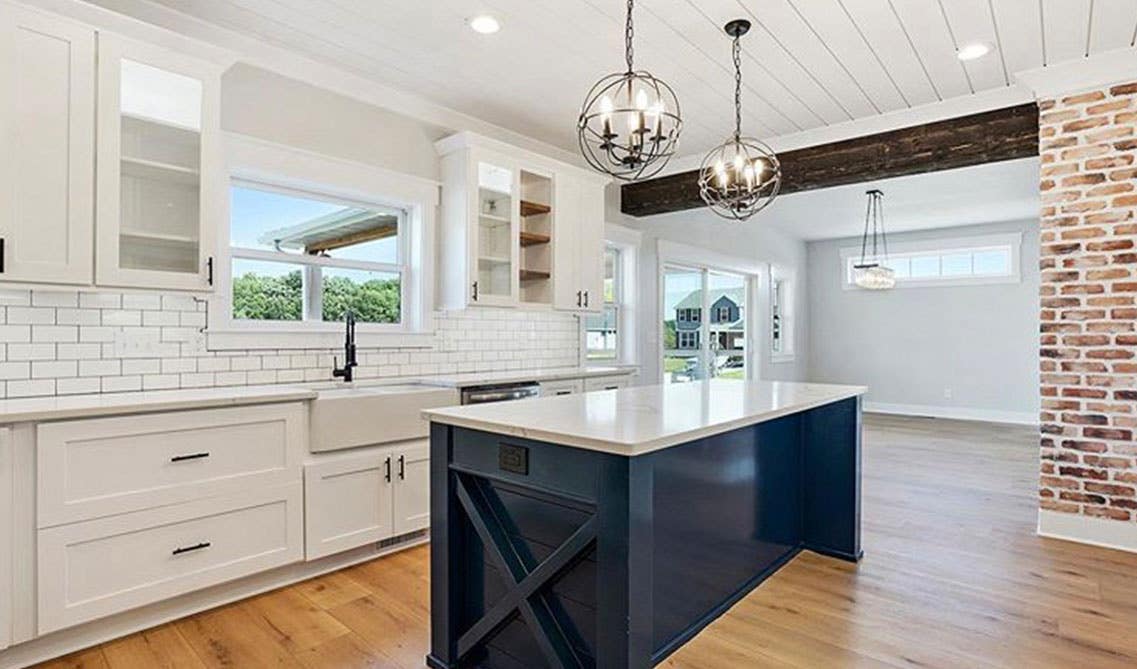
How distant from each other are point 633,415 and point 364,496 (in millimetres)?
1638

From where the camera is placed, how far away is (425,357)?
4.07m

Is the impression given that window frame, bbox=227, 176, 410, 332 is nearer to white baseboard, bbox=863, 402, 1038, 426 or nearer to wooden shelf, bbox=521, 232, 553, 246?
wooden shelf, bbox=521, 232, 553, 246

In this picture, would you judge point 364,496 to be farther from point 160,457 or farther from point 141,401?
point 141,401

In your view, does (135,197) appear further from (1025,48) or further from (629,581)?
(1025,48)

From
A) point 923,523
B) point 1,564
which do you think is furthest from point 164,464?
point 923,523

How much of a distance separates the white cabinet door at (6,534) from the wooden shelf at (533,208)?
304 centimetres

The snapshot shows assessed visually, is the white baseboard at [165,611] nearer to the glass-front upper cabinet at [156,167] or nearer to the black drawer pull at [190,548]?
the black drawer pull at [190,548]

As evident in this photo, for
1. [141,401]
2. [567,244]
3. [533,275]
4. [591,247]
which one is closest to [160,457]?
[141,401]

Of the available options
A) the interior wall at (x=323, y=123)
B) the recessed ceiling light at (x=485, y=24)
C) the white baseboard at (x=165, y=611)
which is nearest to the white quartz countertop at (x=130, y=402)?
the white baseboard at (x=165, y=611)

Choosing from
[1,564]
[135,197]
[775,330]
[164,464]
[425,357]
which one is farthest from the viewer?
[775,330]

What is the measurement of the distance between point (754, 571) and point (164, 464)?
8.23 ft

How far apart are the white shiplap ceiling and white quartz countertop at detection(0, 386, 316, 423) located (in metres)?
1.74

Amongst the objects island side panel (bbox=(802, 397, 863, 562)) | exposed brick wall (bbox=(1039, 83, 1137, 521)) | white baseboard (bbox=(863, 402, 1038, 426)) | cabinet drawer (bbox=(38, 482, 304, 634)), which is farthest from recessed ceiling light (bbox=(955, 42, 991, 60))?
white baseboard (bbox=(863, 402, 1038, 426))

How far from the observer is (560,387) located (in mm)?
4223
